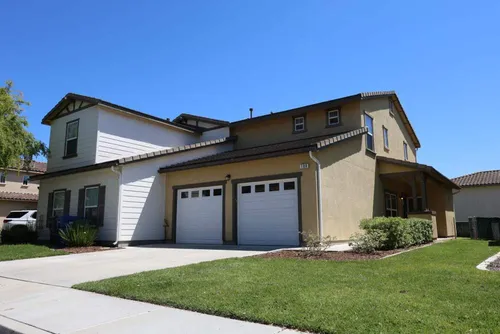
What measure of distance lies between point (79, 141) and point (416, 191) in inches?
652

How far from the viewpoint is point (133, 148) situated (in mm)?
18484

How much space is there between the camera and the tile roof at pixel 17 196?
1174 inches

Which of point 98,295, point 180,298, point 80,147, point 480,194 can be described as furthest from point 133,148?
point 480,194

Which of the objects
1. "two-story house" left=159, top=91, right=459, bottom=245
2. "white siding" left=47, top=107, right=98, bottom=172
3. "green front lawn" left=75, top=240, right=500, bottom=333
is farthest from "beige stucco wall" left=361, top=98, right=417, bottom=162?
"white siding" left=47, top=107, right=98, bottom=172

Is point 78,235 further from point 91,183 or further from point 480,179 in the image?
point 480,179

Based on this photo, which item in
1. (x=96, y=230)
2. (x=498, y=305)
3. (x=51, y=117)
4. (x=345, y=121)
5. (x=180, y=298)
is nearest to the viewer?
(x=498, y=305)

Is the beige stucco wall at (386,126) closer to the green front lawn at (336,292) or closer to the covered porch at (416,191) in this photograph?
the covered porch at (416,191)

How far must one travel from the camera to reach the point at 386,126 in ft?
67.3

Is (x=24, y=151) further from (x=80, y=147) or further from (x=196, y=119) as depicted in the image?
(x=196, y=119)

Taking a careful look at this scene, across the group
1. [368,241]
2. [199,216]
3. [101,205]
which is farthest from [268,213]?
[101,205]

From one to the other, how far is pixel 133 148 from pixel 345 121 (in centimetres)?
1024

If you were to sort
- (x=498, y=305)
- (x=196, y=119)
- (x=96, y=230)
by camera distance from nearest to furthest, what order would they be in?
(x=498, y=305), (x=96, y=230), (x=196, y=119)

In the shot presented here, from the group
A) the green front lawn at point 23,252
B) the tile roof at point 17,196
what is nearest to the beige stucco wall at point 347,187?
the green front lawn at point 23,252

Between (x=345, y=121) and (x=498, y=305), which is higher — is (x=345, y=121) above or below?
above
